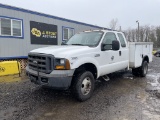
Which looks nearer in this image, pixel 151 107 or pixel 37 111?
pixel 37 111

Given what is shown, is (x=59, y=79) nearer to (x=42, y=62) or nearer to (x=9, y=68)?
(x=42, y=62)

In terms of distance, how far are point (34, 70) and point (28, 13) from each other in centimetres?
707

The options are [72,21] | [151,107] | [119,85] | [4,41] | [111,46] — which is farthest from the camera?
[72,21]

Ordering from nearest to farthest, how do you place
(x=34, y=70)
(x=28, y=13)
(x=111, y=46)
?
(x=34, y=70) → (x=111, y=46) → (x=28, y=13)

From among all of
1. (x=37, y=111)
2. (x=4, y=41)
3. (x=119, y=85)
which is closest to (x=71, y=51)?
(x=37, y=111)

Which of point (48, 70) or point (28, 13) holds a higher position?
point (28, 13)

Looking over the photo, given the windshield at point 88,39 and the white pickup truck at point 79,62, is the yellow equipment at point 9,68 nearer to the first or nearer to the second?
the white pickup truck at point 79,62

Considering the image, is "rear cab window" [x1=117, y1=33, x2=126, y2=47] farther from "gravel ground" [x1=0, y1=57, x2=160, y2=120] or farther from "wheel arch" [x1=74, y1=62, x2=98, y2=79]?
"wheel arch" [x1=74, y1=62, x2=98, y2=79]

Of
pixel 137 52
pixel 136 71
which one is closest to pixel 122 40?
pixel 137 52

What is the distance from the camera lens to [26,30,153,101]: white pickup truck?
14.0 ft

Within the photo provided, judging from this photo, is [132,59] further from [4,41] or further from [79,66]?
[4,41]

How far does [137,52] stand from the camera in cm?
723

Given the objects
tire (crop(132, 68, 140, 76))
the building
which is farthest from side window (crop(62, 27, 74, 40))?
tire (crop(132, 68, 140, 76))

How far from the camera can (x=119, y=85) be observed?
670 cm
